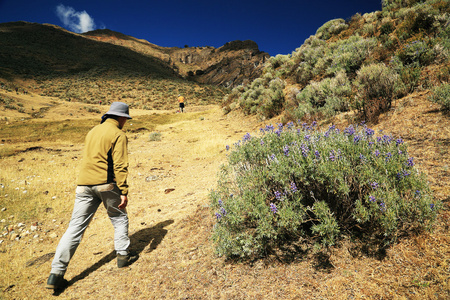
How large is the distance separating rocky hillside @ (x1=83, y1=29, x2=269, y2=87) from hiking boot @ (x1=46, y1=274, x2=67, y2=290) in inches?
2459

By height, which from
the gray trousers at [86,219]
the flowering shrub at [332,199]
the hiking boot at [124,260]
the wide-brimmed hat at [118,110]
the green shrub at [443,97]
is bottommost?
the hiking boot at [124,260]

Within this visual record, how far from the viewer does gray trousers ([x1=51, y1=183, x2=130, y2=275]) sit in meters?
3.16

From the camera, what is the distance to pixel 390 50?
9.04 meters

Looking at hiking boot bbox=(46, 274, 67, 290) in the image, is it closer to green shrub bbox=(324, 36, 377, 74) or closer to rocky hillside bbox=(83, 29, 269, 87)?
green shrub bbox=(324, 36, 377, 74)

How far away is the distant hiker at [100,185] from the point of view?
10.6ft

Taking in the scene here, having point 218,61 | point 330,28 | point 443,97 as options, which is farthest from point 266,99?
point 218,61

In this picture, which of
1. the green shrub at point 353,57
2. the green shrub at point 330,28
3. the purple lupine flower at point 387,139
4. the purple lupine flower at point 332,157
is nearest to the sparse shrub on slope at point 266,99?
the green shrub at point 353,57

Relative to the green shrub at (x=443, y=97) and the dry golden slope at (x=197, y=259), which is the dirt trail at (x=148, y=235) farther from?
the green shrub at (x=443, y=97)

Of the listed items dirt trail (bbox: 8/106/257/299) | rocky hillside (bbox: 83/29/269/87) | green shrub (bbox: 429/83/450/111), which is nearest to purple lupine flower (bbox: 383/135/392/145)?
dirt trail (bbox: 8/106/257/299)

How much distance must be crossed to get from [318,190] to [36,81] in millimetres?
50949

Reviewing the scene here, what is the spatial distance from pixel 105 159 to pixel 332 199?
3.36 metres

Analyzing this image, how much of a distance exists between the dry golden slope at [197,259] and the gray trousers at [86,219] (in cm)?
42

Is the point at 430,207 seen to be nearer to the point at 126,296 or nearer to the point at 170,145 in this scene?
the point at 126,296

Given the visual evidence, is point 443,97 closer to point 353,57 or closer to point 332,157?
point 332,157
